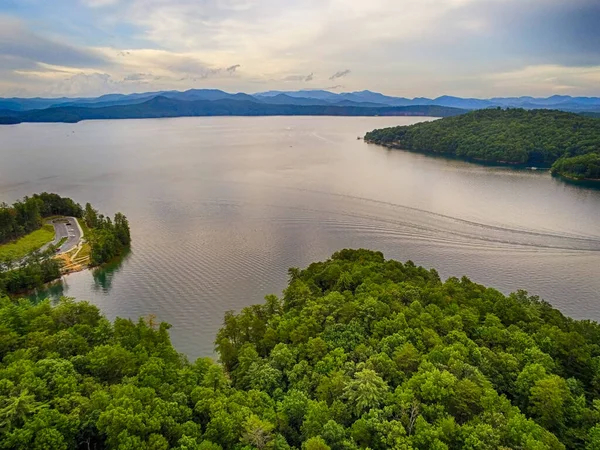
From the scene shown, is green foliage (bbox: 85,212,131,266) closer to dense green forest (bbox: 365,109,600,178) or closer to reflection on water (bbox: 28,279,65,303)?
reflection on water (bbox: 28,279,65,303)

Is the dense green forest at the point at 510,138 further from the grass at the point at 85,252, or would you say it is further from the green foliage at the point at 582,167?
the grass at the point at 85,252

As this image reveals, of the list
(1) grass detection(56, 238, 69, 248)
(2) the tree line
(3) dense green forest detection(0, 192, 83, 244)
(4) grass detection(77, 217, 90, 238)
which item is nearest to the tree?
(2) the tree line

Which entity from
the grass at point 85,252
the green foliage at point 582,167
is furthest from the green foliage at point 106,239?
the green foliage at point 582,167

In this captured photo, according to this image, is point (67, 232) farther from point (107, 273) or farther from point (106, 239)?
point (107, 273)

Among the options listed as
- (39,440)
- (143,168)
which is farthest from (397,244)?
(143,168)

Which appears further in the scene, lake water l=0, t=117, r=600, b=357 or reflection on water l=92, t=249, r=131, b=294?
reflection on water l=92, t=249, r=131, b=294

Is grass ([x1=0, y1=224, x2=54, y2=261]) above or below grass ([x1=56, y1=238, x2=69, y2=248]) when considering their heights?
above

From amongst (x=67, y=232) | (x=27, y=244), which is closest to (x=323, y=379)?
(x=27, y=244)

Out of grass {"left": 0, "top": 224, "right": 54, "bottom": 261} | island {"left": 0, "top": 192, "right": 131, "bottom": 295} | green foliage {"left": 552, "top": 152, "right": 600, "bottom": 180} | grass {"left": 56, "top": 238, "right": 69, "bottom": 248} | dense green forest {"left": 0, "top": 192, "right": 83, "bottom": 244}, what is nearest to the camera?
island {"left": 0, "top": 192, "right": 131, "bottom": 295}
